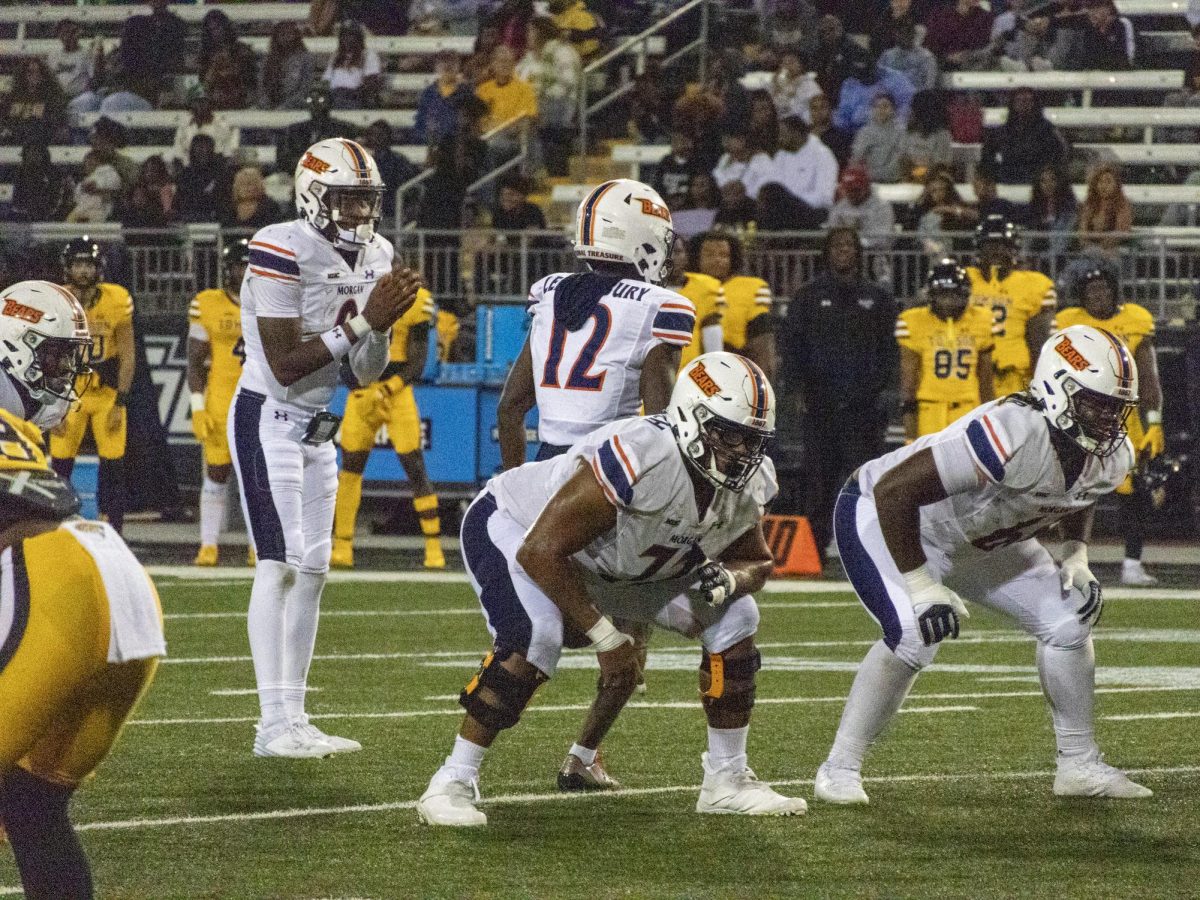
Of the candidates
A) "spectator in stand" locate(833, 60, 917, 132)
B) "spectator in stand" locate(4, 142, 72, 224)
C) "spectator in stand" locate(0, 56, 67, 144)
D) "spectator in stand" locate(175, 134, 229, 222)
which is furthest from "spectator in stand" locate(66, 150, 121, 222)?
"spectator in stand" locate(833, 60, 917, 132)

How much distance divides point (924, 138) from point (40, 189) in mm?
6768

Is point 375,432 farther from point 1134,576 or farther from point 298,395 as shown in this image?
point 298,395

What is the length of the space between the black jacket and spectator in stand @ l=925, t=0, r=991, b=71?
13.6ft

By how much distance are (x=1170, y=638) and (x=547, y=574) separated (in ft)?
16.4

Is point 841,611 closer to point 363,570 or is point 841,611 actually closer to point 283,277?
point 363,570

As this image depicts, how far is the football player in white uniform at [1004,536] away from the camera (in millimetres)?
5492

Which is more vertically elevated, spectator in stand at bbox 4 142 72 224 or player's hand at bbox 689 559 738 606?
spectator in stand at bbox 4 142 72 224

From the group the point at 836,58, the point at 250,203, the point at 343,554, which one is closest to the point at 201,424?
the point at 343,554

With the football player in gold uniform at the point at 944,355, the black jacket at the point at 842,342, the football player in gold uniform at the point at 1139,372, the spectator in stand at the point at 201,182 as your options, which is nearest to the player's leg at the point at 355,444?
the black jacket at the point at 842,342

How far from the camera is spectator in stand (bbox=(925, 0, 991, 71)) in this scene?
15.9m

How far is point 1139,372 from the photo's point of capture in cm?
1094

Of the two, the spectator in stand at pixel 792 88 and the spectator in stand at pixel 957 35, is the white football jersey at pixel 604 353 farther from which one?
the spectator in stand at pixel 957 35

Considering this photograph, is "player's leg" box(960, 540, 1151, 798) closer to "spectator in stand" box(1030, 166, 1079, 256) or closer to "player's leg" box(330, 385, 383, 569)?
"player's leg" box(330, 385, 383, 569)

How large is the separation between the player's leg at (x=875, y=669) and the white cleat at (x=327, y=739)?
145cm
